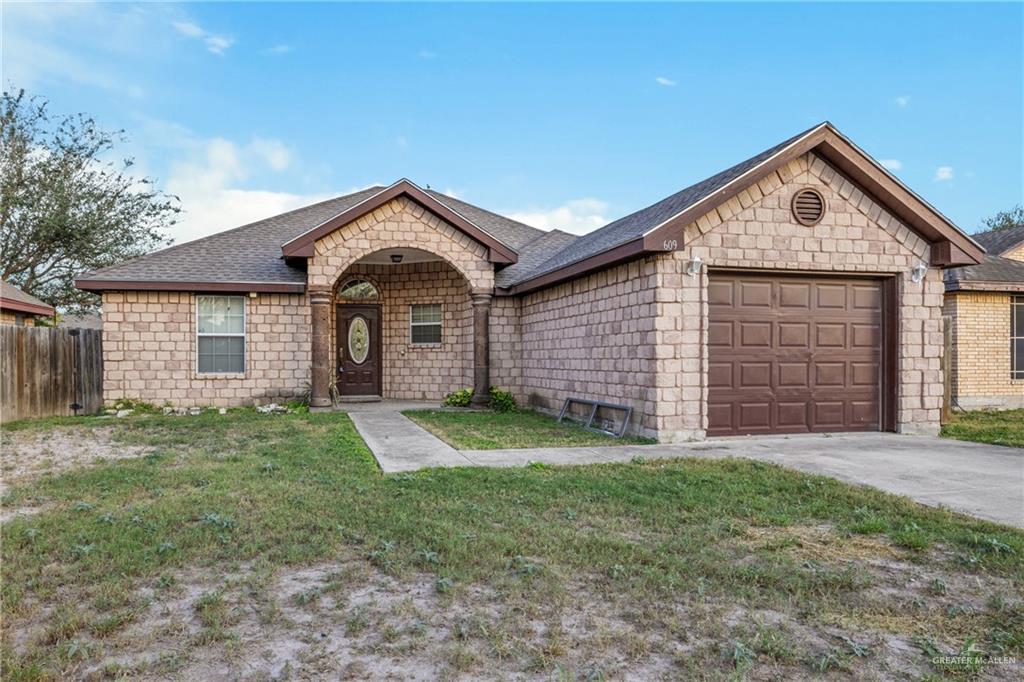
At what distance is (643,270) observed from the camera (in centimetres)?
987

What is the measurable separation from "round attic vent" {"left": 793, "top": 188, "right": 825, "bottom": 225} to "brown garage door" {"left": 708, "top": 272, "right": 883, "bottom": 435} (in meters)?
0.89

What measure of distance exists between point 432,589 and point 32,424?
1147 centimetres

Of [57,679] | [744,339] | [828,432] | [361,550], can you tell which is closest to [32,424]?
[361,550]

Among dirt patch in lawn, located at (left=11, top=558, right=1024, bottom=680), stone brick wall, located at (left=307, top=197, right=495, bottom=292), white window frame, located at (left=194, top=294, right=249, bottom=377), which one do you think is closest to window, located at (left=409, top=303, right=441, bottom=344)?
stone brick wall, located at (left=307, top=197, right=495, bottom=292)

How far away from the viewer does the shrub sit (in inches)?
579

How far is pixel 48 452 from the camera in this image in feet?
28.6

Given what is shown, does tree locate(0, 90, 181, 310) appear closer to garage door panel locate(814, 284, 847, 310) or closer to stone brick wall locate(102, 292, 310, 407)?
stone brick wall locate(102, 292, 310, 407)

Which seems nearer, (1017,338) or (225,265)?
(225,265)

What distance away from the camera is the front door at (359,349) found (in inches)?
676

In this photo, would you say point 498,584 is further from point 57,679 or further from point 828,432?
point 828,432

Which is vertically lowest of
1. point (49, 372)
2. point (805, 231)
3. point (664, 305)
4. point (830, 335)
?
point (49, 372)

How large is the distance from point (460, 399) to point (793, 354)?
7.41 meters

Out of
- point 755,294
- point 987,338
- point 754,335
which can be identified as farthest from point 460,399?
point 987,338

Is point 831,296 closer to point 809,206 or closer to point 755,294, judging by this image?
point 755,294
